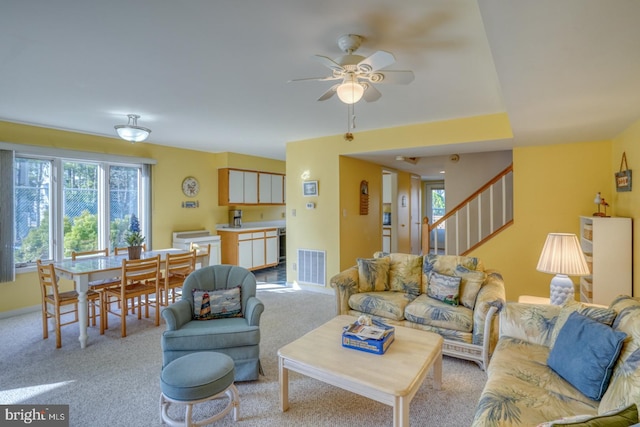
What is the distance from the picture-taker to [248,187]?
22.6 ft

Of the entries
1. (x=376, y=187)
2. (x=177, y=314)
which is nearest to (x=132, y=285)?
(x=177, y=314)

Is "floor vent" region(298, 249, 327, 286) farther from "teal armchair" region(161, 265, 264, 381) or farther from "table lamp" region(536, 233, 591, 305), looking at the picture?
"table lamp" region(536, 233, 591, 305)

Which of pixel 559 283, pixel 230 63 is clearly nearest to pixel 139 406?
pixel 230 63

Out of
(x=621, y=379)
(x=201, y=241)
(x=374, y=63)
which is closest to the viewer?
(x=621, y=379)

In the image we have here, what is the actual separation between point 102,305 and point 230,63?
300cm

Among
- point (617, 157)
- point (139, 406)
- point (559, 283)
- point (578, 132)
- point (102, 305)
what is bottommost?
point (139, 406)

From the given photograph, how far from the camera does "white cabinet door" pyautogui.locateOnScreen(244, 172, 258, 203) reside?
6844 mm

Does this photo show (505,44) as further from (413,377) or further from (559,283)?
(559,283)

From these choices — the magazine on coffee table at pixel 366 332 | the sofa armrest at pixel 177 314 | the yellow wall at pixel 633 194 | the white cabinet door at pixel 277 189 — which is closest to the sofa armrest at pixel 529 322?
the magazine on coffee table at pixel 366 332

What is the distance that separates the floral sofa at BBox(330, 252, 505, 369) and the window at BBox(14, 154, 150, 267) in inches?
159

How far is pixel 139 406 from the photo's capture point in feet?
7.33

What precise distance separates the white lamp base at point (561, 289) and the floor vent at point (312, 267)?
10.2 ft

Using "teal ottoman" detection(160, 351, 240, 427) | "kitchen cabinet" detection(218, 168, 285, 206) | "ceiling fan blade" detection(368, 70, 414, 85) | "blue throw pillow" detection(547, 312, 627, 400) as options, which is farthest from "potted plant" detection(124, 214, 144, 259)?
"blue throw pillow" detection(547, 312, 627, 400)

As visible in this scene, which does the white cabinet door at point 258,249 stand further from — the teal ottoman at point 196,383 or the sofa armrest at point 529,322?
the sofa armrest at point 529,322
